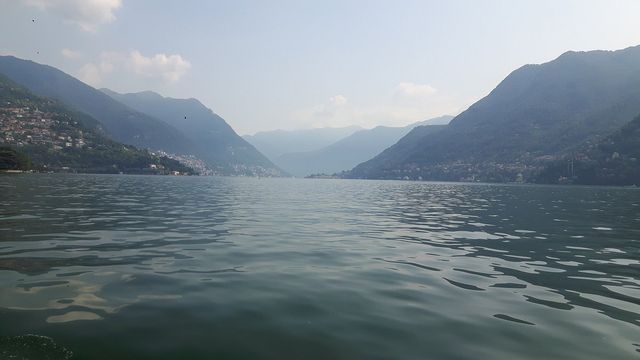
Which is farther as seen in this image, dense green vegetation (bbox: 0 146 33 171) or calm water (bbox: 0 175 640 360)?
dense green vegetation (bbox: 0 146 33 171)

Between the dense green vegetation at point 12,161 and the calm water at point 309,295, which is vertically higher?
the dense green vegetation at point 12,161

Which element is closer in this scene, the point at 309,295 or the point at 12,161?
the point at 309,295

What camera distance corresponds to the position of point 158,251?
1905cm

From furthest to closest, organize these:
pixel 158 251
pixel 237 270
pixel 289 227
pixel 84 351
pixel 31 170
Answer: pixel 31 170 < pixel 289 227 < pixel 158 251 < pixel 237 270 < pixel 84 351

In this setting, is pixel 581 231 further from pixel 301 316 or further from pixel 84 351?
pixel 84 351

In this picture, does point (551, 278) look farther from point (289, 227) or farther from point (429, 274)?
point (289, 227)

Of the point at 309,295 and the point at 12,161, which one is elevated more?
the point at 12,161

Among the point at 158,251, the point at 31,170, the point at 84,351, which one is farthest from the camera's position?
the point at 31,170

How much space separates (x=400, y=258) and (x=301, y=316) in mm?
9953

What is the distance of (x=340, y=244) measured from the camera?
2333 cm

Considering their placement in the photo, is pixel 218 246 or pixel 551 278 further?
pixel 218 246

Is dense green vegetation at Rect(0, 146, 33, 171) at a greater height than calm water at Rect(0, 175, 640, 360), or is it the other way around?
dense green vegetation at Rect(0, 146, 33, 171)

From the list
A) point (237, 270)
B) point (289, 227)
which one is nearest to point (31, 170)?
point (289, 227)

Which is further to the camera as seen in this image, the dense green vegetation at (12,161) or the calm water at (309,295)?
the dense green vegetation at (12,161)
